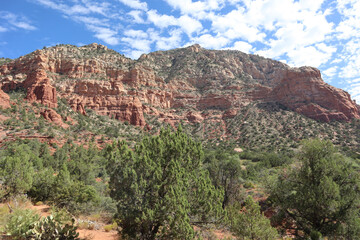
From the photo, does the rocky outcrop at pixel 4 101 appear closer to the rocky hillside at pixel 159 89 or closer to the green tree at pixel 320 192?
the rocky hillside at pixel 159 89

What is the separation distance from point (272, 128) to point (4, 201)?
6458cm

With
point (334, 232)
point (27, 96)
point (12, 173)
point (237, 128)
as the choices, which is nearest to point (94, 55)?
point (27, 96)

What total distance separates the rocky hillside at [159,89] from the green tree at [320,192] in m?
53.1

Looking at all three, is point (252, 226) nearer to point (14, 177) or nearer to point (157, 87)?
point (14, 177)

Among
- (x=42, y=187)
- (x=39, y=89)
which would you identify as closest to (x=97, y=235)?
(x=42, y=187)

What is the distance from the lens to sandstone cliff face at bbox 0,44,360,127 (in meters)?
61.9

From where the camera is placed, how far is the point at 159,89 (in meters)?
83.2

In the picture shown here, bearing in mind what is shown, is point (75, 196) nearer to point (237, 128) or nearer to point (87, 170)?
point (87, 170)

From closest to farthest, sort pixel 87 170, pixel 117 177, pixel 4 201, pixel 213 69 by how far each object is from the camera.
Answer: pixel 117 177 < pixel 4 201 < pixel 87 170 < pixel 213 69

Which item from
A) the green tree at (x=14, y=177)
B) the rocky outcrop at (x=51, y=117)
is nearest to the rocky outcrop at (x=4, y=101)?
the rocky outcrop at (x=51, y=117)

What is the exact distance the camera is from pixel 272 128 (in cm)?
6103

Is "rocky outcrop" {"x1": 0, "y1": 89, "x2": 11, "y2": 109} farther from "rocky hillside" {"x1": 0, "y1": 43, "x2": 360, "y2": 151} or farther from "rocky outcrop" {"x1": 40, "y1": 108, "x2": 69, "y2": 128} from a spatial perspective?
"rocky outcrop" {"x1": 40, "y1": 108, "x2": 69, "y2": 128}

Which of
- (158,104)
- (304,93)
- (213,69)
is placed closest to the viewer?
(304,93)

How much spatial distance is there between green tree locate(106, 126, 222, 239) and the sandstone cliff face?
57666mm
